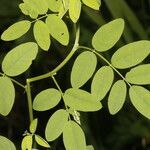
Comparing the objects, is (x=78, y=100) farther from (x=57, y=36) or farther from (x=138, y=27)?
(x=138, y=27)

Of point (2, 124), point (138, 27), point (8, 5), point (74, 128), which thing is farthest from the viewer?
point (2, 124)

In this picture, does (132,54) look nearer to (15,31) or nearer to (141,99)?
(141,99)

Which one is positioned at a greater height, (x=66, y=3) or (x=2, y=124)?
(x=66, y=3)

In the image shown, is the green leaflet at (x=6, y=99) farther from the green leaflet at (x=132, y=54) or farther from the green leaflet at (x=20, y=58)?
the green leaflet at (x=132, y=54)

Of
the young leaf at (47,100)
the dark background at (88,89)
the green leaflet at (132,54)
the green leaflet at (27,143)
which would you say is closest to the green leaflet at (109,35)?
the green leaflet at (132,54)

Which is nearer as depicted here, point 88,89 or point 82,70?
point 82,70

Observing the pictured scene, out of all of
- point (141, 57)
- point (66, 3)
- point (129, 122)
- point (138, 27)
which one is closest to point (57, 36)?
point (66, 3)

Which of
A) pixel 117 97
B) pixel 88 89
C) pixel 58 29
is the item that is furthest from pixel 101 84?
pixel 88 89
